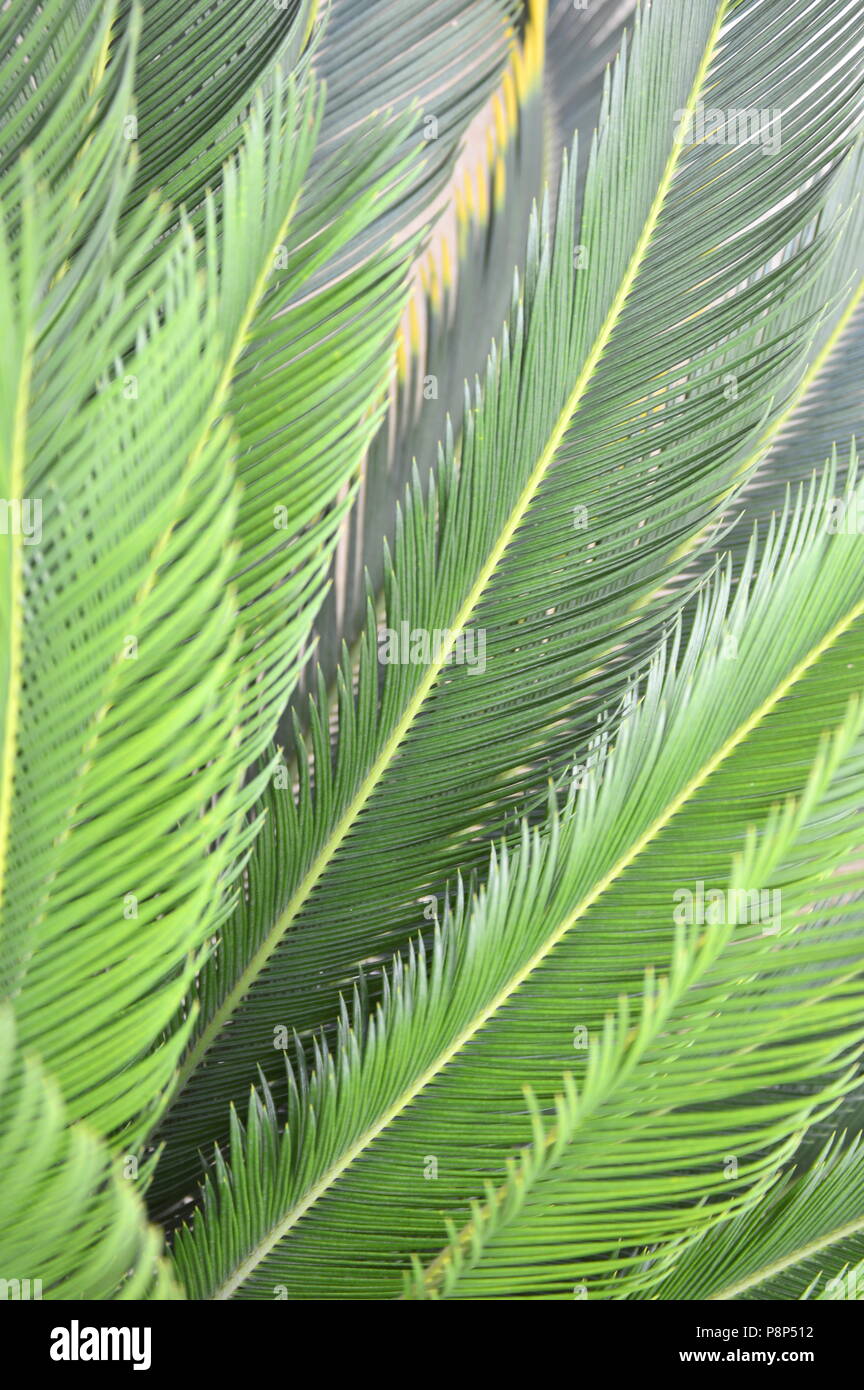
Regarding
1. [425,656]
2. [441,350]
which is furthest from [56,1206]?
[441,350]

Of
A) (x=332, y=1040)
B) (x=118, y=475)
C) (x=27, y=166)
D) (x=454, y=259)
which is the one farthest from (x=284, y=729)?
(x=27, y=166)

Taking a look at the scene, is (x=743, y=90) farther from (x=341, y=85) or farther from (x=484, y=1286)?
(x=484, y=1286)

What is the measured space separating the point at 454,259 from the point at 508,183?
11cm

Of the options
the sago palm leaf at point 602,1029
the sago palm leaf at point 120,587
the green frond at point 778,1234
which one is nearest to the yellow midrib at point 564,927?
the sago palm leaf at point 602,1029

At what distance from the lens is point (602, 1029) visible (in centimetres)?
102

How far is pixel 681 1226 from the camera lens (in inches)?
42.0

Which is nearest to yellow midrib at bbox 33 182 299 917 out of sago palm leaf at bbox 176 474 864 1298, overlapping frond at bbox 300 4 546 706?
sago palm leaf at bbox 176 474 864 1298

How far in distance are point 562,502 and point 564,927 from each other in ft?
1.44

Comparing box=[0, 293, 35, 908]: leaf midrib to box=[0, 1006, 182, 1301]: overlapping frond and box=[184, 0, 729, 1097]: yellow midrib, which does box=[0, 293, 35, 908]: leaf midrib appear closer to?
box=[0, 1006, 182, 1301]: overlapping frond

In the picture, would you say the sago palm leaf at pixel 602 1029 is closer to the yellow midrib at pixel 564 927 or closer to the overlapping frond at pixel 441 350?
the yellow midrib at pixel 564 927

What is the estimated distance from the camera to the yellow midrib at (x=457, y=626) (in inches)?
44.9

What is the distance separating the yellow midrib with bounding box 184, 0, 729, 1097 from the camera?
1.14m

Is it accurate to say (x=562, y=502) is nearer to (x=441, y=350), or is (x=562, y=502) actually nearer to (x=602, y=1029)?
(x=441, y=350)

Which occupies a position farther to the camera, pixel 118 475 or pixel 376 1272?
pixel 376 1272
